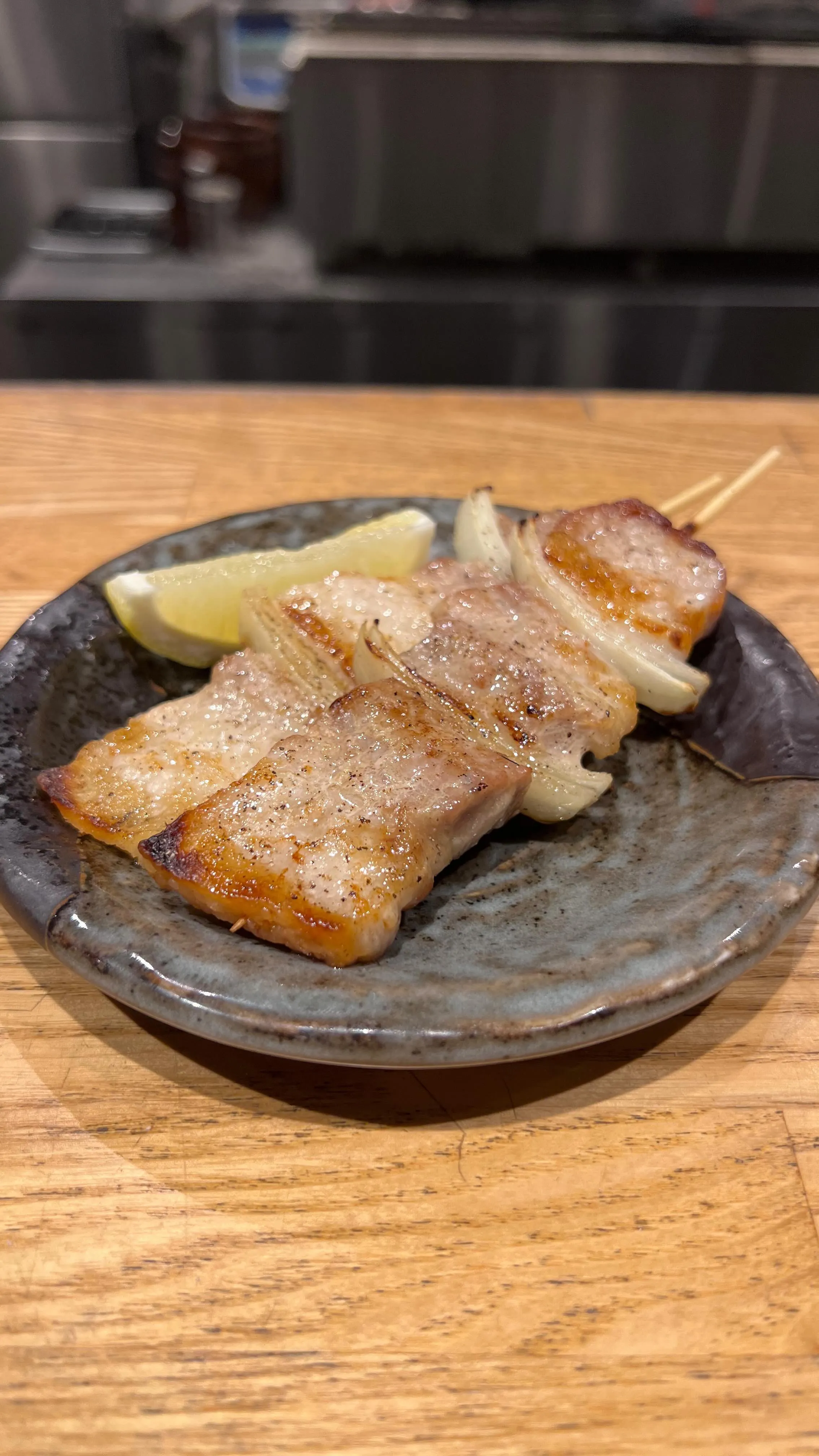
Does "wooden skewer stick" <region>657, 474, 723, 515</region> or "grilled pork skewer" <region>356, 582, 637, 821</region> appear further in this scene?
"wooden skewer stick" <region>657, 474, 723, 515</region>

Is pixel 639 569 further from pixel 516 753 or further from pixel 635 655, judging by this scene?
pixel 516 753

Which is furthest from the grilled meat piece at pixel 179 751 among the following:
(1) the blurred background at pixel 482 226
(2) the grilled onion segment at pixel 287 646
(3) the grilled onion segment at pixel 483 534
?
(1) the blurred background at pixel 482 226

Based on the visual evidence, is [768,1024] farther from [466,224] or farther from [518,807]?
[466,224]

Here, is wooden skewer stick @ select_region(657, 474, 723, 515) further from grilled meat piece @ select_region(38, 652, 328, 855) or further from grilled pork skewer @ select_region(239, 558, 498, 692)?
grilled meat piece @ select_region(38, 652, 328, 855)

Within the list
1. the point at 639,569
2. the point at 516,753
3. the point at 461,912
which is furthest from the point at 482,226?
the point at 461,912

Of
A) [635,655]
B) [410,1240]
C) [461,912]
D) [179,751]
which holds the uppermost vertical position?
[635,655]

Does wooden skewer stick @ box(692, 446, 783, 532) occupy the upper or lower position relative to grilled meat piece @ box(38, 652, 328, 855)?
upper

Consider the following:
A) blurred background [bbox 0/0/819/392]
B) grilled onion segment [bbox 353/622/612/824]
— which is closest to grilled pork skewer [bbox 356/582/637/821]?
grilled onion segment [bbox 353/622/612/824]
